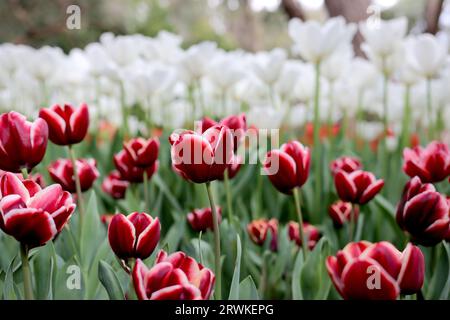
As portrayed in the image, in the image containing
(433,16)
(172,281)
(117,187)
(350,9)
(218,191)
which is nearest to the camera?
(172,281)

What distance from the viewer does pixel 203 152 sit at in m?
0.49

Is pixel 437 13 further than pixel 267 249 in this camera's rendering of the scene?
Yes

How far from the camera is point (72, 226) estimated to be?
806 millimetres

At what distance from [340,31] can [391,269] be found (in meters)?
0.86

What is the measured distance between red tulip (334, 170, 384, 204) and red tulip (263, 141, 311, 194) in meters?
0.09

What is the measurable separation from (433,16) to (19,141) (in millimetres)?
2855

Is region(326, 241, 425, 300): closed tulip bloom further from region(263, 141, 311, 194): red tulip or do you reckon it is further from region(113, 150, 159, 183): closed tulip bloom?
region(113, 150, 159, 183): closed tulip bloom

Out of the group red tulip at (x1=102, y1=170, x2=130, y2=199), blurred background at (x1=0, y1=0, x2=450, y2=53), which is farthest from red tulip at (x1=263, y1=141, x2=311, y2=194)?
blurred background at (x1=0, y1=0, x2=450, y2=53)

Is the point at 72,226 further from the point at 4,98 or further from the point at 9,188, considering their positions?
the point at 4,98

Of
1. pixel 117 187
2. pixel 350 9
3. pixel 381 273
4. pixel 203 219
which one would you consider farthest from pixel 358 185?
pixel 350 9

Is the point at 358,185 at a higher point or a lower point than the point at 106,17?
lower

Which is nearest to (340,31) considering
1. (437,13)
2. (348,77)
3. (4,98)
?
(348,77)

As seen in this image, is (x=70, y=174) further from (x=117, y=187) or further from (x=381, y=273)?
(x=381, y=273)
